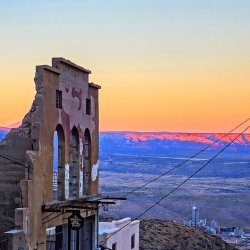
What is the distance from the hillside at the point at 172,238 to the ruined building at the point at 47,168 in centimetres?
2263

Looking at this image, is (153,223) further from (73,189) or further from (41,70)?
(41,70)

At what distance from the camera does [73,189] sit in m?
24.2

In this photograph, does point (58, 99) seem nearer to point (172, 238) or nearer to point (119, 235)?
point (119, 235)

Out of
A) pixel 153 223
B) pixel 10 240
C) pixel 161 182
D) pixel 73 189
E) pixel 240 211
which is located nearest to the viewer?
pixel 10 240

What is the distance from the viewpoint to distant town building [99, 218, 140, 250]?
31.0m

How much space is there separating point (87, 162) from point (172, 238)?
82.7ft

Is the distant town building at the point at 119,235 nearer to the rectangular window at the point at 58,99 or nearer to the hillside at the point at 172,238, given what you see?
the rectangular window at the point at 58,99

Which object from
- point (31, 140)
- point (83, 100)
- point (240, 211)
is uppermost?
point (83, 100)

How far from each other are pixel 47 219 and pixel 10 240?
7.86ft

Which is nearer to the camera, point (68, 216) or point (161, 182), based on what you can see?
point (68, 216)

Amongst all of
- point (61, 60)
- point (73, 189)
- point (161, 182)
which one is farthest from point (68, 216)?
point (161, 182)

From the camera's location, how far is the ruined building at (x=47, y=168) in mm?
19953

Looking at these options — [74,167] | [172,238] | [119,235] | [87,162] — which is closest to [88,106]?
[87,162]

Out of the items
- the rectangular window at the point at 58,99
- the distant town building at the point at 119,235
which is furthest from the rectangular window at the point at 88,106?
the distant town building at the point at 119,235
